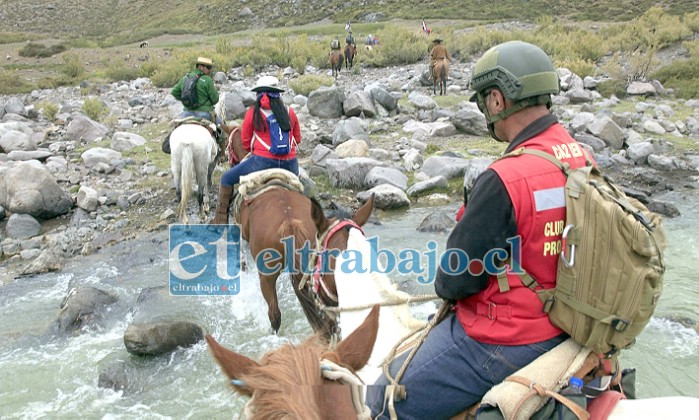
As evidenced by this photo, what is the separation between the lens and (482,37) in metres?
25.5

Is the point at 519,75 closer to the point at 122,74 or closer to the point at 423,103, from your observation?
the point at 423,103

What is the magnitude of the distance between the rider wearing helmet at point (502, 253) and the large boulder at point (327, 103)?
11.9 metres

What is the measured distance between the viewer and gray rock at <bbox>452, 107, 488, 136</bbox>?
12.5 meters

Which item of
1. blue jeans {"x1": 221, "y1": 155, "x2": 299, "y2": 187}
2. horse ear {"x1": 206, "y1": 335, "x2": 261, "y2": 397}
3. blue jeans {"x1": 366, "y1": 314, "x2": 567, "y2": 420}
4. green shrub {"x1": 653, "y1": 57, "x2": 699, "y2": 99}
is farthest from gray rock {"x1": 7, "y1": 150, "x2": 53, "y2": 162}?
green shrub {"x1": 653, "y1": 57, "x2": 699, "y2": 99}

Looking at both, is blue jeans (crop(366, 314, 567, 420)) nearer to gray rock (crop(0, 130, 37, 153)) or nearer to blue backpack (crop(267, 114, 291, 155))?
blue backpack (crop(267, 114, 291, 155))

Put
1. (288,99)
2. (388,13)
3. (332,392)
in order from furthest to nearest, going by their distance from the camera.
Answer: (388,13) → (288,99) → (332,392)

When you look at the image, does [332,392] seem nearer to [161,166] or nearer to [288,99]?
[161,166]

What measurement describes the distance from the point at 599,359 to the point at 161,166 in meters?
10.2

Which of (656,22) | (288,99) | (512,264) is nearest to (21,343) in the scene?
(512,264)

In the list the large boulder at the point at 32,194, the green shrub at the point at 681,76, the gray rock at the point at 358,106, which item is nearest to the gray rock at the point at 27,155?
the large boulder at the point at 32,194

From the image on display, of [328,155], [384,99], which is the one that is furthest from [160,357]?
[384,99]

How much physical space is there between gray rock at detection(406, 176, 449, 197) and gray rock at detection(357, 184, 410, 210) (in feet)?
1.12

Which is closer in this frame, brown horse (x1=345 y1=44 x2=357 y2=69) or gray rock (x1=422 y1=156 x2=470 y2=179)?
gray rock (x1=422 y1=156 x2=470 y2=179)

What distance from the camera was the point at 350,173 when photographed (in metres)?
9.71
